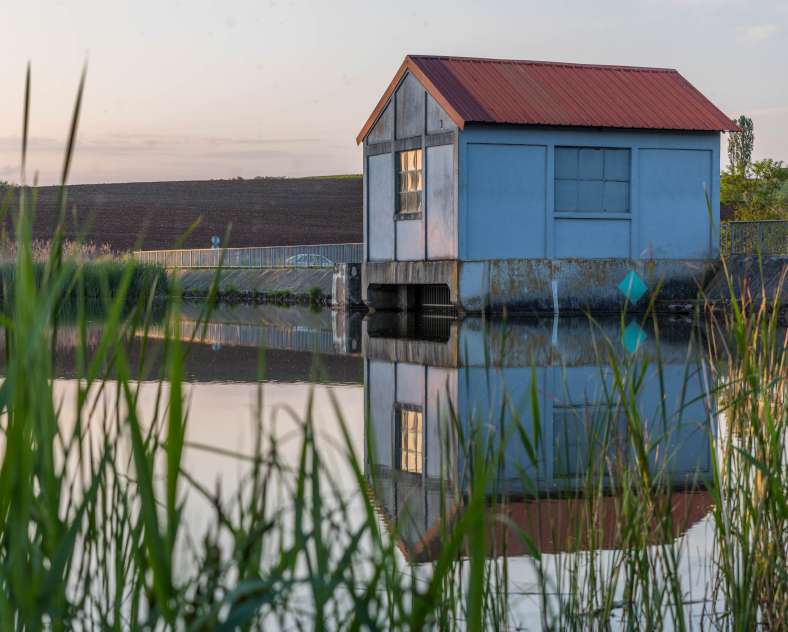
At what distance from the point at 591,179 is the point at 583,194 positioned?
31cm

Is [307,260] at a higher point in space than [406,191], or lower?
lower

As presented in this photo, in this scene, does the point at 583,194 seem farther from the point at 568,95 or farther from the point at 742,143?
the point at 742,143

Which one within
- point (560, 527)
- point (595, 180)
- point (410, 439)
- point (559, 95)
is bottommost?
point (410, 439)

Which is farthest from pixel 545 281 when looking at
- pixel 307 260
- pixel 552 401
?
pixel 307 260

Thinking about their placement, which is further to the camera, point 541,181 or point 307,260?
point 307,260

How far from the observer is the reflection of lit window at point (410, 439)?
17.1 feet

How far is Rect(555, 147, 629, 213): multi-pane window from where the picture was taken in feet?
64.1

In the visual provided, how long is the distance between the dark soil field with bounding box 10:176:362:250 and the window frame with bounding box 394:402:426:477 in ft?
175

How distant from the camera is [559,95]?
19906 millimetres

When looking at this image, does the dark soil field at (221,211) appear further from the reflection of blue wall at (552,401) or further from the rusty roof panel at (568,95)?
the reflection of blue wall at (552,401)

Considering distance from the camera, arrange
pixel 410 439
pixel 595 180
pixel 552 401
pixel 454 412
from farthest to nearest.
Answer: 1. pixel 595 180
2. pixel 552 401
3. pixel 410 439
4. pixel 454 412

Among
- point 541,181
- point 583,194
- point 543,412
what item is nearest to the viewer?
point 543,412

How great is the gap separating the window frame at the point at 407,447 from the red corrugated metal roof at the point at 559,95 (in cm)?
1169

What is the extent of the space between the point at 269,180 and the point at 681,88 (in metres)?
71.4
